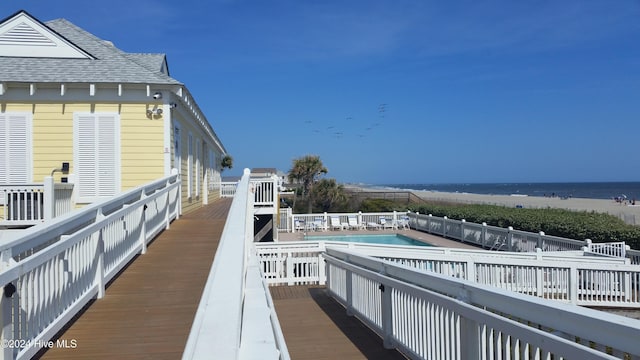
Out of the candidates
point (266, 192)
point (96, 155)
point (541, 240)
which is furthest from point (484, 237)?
point (96, 155)

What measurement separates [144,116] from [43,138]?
2.41m

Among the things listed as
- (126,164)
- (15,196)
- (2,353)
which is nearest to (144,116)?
(126,164)

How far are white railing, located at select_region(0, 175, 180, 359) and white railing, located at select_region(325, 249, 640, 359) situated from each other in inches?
137

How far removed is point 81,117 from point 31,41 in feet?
9.54

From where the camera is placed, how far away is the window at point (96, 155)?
11617 millimetres

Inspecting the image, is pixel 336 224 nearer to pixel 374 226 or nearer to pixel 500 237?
pixel 374 226

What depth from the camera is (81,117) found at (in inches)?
456

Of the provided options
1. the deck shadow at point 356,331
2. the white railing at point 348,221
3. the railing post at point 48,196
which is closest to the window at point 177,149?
the railing post at point 48,196

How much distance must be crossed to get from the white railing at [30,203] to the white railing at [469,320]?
5871 mm

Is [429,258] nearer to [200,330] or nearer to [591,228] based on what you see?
[200,330]

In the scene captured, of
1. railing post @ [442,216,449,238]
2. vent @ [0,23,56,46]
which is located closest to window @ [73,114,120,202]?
vent @ [0,23,56,46]

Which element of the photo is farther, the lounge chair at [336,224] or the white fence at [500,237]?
the lounge chair at [336,224]

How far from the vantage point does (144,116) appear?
11.8 m

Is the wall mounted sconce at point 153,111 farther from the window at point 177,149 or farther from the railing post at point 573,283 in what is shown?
the railing post at point 573,283
